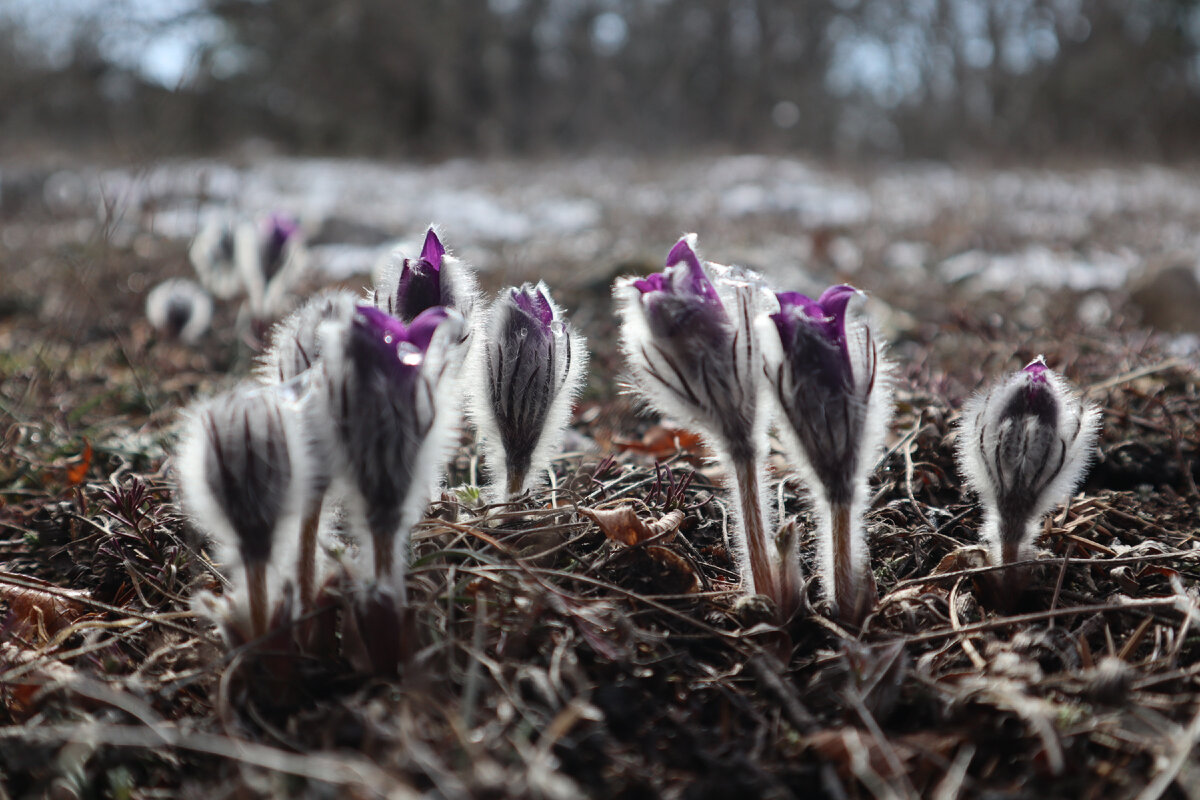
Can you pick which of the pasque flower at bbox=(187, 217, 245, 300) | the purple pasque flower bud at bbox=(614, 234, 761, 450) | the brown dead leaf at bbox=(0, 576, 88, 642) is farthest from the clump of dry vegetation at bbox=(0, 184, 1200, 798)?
the pasque flower at bbox=(187, 217, 245, 300)

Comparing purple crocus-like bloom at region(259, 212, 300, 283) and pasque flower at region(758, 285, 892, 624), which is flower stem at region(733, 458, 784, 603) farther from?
purple crocus-like bloom at region(259, 212, 300, 283)

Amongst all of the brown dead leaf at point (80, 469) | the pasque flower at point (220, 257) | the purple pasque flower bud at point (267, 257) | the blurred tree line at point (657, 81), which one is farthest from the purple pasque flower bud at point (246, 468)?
the blurred tree line at point (657, 81)

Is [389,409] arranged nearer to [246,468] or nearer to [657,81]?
[246,468]

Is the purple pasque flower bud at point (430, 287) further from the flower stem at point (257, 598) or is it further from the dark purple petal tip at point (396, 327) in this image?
the flower stem at point (257, 598)

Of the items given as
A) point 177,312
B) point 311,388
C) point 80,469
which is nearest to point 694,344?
point 311,388

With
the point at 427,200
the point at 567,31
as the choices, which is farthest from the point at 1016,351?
the point at 567,31

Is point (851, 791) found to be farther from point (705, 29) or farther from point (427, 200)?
point (705, 29)
